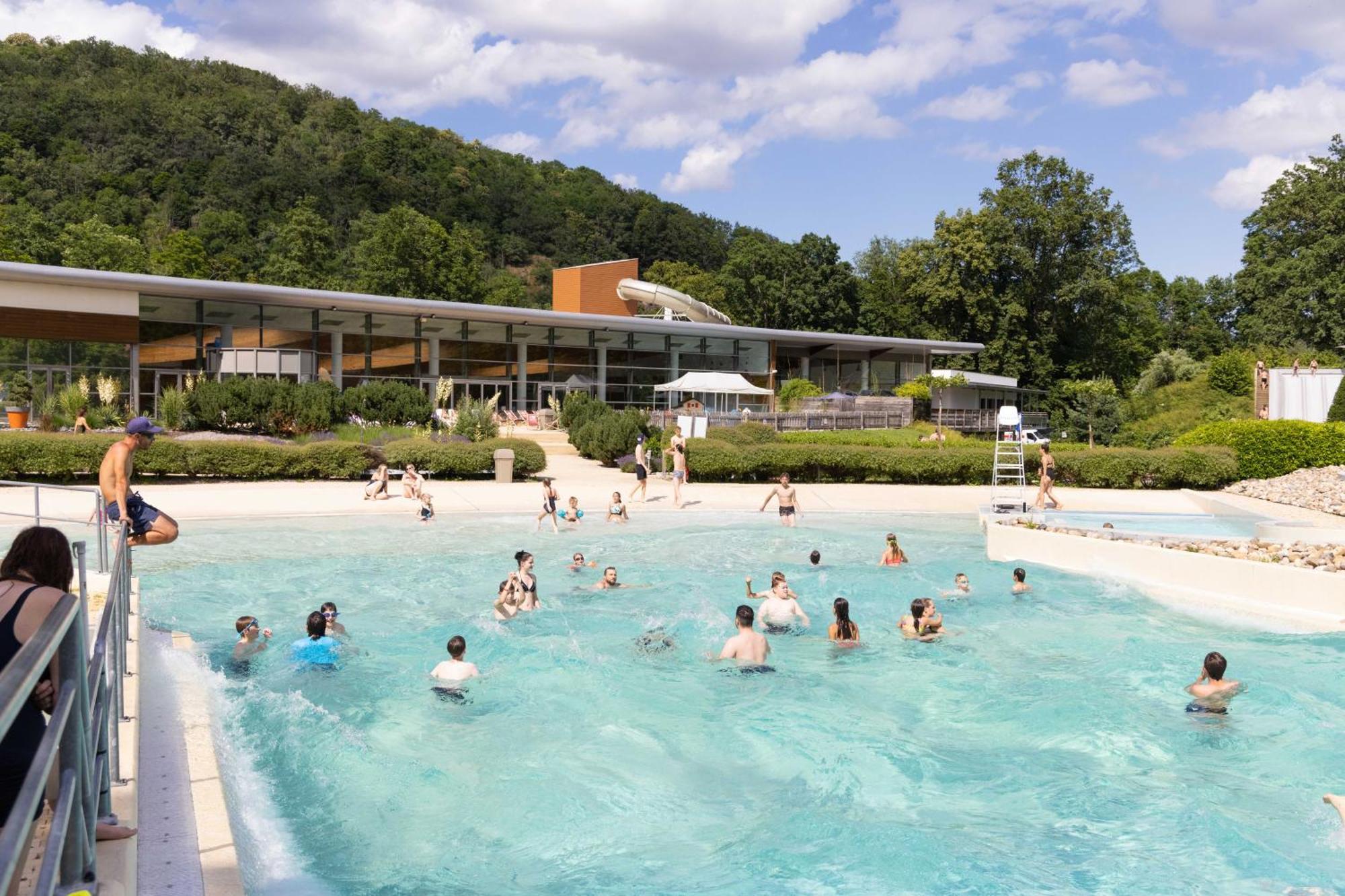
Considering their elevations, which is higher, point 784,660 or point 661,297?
point 661,297

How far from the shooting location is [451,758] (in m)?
8.98

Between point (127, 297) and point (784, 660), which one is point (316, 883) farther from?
point (127, 297)

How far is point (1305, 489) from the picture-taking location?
24828mm

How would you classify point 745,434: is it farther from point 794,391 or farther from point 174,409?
point 794,391

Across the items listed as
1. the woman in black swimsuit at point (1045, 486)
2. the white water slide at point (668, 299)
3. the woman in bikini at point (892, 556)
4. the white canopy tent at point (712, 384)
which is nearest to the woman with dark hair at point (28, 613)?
the woman in bikini at point (892, 556)

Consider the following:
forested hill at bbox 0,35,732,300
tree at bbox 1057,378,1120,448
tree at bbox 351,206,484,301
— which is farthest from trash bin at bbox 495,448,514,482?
forested hill at bbox 0,35,732,300

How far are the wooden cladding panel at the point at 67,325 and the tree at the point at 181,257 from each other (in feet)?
113

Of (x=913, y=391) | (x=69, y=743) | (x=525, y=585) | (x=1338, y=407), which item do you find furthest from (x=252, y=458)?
(x=913, y=391)

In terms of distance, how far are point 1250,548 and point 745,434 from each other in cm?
1631

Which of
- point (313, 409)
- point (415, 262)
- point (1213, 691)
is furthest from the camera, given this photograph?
point (415, 262)

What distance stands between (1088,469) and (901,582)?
13512 millimetres

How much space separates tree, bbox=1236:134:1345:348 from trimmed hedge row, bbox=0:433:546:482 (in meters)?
44.8

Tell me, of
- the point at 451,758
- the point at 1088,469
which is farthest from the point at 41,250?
the point at 451,758

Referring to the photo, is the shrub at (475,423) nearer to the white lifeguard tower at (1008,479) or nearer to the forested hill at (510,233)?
the white lifeguard tower at (1008,479)
